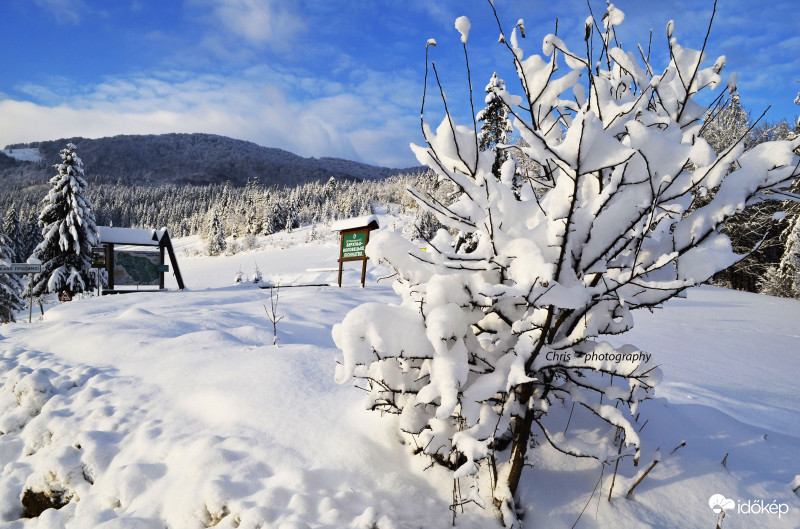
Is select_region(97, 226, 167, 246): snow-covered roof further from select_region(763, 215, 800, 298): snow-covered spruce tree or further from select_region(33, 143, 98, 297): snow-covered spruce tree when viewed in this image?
select_region(763, 215, 800, 298): snow-covered spruce tree

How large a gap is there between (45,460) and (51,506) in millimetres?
321

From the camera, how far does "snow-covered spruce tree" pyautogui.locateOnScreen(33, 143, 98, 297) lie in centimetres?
1584

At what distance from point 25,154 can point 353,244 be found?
24973 centimetres

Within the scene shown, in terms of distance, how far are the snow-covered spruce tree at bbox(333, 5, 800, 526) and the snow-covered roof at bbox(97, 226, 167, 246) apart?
14691 mm

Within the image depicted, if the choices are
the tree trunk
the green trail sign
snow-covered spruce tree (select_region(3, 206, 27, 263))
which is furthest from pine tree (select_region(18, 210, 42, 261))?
the tree trunk

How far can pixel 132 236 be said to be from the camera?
13.8 m

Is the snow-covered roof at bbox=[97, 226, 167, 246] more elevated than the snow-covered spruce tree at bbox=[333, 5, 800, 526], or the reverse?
the snow-covered spruce tree at bbox=[333, 5, 800, 526]

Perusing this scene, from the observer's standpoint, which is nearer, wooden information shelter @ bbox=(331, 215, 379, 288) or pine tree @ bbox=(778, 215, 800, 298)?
wooden information shelter @ bbox=(331, 215, 379, 288)

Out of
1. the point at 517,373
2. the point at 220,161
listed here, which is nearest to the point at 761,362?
the point at 517,373

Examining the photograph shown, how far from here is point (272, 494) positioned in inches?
74.7

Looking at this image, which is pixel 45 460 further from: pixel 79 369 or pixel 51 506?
pixel 79 369

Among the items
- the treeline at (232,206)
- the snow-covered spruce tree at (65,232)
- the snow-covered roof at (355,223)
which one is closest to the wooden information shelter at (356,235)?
the snow-covered roof at (355,223)

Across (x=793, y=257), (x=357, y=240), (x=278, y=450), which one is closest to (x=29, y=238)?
(x=357, y=240)

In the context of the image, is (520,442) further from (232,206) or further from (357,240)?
(232,206)
